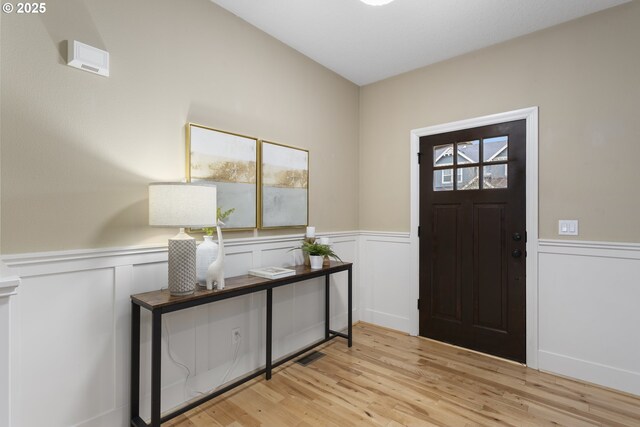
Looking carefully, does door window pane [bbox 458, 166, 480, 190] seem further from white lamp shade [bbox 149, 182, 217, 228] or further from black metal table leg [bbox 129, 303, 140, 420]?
black metal table leg [bbox 129, 303, 140, 420]

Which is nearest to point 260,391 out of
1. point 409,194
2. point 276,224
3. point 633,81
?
point 276,224

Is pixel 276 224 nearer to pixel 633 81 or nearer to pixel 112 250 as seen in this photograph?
pixel 112 250

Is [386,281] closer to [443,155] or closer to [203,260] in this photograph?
[443,155]

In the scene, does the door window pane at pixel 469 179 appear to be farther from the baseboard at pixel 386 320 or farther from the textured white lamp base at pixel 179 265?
the textured white lamp base at pixel 179 265

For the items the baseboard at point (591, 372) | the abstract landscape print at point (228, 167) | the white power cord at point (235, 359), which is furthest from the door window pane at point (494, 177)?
the white power cord at point (235, 359)

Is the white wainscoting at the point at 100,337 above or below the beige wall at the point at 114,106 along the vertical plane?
below

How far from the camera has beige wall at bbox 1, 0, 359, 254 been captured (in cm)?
147

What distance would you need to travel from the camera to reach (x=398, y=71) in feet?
10.8

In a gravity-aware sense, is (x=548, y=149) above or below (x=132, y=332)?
above

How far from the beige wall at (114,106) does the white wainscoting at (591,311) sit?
2.54 metres

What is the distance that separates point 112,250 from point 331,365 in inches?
71.8

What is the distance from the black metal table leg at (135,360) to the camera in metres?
1.76
